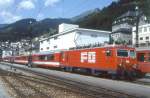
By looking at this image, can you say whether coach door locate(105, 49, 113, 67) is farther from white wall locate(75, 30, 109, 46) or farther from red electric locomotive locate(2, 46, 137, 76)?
white wall locate(75, 30, 109, 46)

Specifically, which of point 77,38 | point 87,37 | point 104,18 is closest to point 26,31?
point 77,38

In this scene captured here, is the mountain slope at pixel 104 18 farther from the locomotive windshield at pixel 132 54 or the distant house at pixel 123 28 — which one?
the locomotive windshield at pixel 132 54

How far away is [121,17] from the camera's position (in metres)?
130

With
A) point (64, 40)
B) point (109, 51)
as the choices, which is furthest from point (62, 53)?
point (64, 40)

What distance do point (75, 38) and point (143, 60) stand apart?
4749cm

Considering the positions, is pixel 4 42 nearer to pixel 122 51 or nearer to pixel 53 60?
pixel 53 60

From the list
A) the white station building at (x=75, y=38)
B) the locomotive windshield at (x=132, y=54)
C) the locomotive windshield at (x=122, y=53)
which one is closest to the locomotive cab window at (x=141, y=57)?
the locomotive windshield at (x=132, y=54)

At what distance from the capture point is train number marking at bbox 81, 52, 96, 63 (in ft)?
120

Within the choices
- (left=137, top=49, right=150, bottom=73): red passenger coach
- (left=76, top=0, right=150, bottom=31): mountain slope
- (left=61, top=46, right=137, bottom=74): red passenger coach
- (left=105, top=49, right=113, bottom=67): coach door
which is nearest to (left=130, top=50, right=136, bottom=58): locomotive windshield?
(left=61, top=46, right=137, bottom=74): red passenger coach

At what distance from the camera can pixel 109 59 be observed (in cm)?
3241

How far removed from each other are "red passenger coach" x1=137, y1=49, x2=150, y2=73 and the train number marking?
486cm

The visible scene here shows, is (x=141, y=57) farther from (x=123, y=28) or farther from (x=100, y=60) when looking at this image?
(x=123, y=28)

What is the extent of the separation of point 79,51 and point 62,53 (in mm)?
7582

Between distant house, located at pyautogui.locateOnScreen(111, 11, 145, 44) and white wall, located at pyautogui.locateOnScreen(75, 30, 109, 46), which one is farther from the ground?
distant house, located at pyautogui.locateOnScreen(111, 11, 145, 44)
